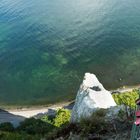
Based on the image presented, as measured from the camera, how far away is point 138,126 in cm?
1709

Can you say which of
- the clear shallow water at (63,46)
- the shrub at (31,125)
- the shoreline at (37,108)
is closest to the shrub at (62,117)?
the shrub at (31,125)

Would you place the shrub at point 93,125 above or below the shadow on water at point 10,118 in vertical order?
below

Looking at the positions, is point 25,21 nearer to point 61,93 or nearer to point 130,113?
point 61,93

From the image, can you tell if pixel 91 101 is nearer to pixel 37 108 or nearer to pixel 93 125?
pixel 93 125

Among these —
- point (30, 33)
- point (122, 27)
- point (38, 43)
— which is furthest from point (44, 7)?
point (122, 27)

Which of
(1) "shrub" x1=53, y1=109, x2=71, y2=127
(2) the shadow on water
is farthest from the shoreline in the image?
(1) "shrub" x1=53, y1=109, x2=71, y2=127

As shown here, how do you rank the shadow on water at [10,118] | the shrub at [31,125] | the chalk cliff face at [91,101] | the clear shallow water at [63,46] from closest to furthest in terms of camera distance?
1. the chalk cliff face at [91,101]
2. the shrub at [31,125]
3. the shadow on water at [10,118]
4. the clear shallow water at [63,46]

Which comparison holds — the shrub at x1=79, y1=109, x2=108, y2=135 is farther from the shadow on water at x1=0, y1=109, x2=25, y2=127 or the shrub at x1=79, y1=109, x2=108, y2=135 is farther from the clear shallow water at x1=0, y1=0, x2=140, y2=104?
the clear shallow water at x1=0, y1=0, x2=140, y2=104

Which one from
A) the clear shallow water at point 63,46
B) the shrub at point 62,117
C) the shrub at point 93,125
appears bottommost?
the shrub at point 93,125

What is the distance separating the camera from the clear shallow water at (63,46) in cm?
8325

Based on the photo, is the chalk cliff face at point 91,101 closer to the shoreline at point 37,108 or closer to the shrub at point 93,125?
the shrub at point 93,125

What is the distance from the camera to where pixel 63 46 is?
101688 mm

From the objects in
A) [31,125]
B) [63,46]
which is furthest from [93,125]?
[63,46]

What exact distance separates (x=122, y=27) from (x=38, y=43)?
1166 inches
